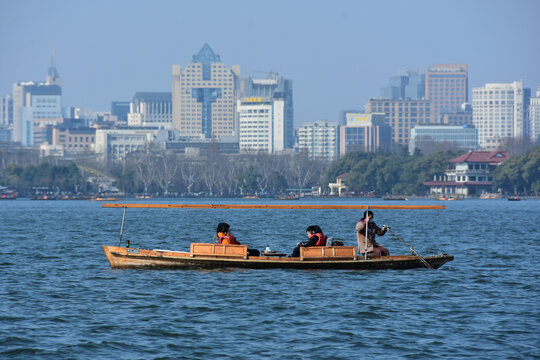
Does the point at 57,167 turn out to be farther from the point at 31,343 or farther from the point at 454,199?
the point at 31,343

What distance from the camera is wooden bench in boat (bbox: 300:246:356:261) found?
31938 mm

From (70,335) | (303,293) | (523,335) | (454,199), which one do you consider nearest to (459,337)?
(523,335)

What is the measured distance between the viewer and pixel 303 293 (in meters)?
28.2

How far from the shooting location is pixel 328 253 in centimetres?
3198

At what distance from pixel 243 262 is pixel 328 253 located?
9.41ft

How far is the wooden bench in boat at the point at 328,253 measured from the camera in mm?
31938

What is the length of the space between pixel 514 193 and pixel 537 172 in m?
13.3

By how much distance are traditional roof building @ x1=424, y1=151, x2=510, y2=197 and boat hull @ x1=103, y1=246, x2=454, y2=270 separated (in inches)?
5823

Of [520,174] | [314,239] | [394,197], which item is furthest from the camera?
[394,197]

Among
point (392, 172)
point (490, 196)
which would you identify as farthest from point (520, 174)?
point (392, 172)

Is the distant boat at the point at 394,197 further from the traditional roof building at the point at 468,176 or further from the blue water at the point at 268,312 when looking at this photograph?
the blue water at the point at 268,312

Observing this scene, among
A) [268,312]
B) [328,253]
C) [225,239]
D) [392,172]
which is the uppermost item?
[392,172]

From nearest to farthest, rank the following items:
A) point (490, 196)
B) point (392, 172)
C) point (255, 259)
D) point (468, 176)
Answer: point (255, 259), point (490, 196), point (468, 176), point (392, 172)

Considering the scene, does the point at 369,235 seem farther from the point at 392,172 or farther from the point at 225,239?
the point at 392,172
